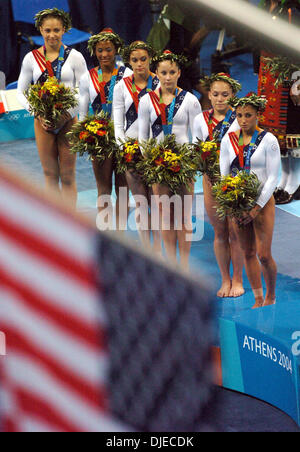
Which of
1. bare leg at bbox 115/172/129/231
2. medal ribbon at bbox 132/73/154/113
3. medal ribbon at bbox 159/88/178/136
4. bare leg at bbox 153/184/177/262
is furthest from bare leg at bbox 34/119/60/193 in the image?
medal ribbon at bbox 159/88/178/136

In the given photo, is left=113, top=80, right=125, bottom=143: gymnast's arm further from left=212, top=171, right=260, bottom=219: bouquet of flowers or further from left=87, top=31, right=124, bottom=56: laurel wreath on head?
left=212, top=171, right=260, bottom=219: bouquet of flowers

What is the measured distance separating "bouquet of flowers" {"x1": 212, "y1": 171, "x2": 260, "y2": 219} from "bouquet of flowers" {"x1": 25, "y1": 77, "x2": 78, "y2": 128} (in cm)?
163

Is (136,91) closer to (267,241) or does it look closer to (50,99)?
(50,99)

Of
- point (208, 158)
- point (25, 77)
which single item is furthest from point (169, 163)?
point (25, 77)

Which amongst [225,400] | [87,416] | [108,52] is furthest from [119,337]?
[108,52]

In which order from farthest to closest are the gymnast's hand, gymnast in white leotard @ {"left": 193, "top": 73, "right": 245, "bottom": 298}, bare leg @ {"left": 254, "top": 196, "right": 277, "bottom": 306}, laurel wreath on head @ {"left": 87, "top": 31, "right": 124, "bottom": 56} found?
the gymnast's hand < laurel wreath on head @ {"left": 87, "top": 31, "right": 124, "bottom": 56} < gymnast in white leotard @ {"left": 193, "top": 73, "right": 245, "bottom": 298} < bare leg @ {"left": 254, "top": 196, "right": 277, "bottom": 306}

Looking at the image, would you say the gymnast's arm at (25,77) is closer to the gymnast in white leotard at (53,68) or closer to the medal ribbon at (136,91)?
the gymnast in white leotard at (53,68)

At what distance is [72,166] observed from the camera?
233 inches

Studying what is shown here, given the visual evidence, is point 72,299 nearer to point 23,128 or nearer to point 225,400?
point 225,400

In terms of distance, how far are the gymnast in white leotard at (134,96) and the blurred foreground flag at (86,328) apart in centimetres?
350

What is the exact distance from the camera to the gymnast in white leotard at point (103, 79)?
208 inches

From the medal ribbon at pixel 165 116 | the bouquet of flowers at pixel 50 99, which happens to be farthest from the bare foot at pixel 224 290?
the bouquet of flowers at pixel 50 99

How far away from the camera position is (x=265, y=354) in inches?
151

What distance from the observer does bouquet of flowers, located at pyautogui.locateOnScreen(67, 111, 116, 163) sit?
5.17 meters
